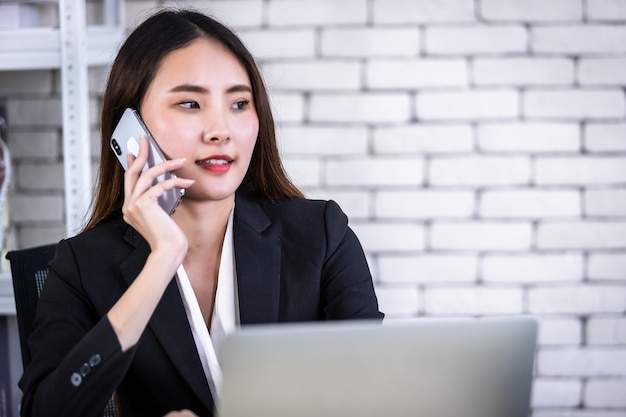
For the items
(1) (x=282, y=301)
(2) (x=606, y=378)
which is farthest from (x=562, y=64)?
(1) (x=282, y=301)

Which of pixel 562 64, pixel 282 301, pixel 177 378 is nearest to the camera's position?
pixel 177 378

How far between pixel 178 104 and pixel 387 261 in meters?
1.06

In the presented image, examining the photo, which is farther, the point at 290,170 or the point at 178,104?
the point at 290,170

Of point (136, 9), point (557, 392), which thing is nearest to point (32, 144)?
point (136, 9)

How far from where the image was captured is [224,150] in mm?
1535

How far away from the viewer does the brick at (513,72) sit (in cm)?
234

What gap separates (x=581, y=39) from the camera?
2326 millimetres

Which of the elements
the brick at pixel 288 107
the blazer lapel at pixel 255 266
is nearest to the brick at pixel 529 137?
the brick at pixel 288 107

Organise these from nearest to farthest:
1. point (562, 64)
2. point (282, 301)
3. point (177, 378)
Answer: point (177, 378) < point (282, 301) < point (562, 64)

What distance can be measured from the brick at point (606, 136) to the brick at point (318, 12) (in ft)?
2.50

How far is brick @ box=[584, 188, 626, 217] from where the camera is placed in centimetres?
236

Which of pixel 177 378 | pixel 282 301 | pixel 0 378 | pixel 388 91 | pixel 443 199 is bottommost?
pixel 0 378

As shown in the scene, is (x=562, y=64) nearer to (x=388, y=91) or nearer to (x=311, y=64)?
(x=388, y=91)

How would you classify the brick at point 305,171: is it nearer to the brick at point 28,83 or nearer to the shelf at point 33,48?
the shelf at point 33,48
